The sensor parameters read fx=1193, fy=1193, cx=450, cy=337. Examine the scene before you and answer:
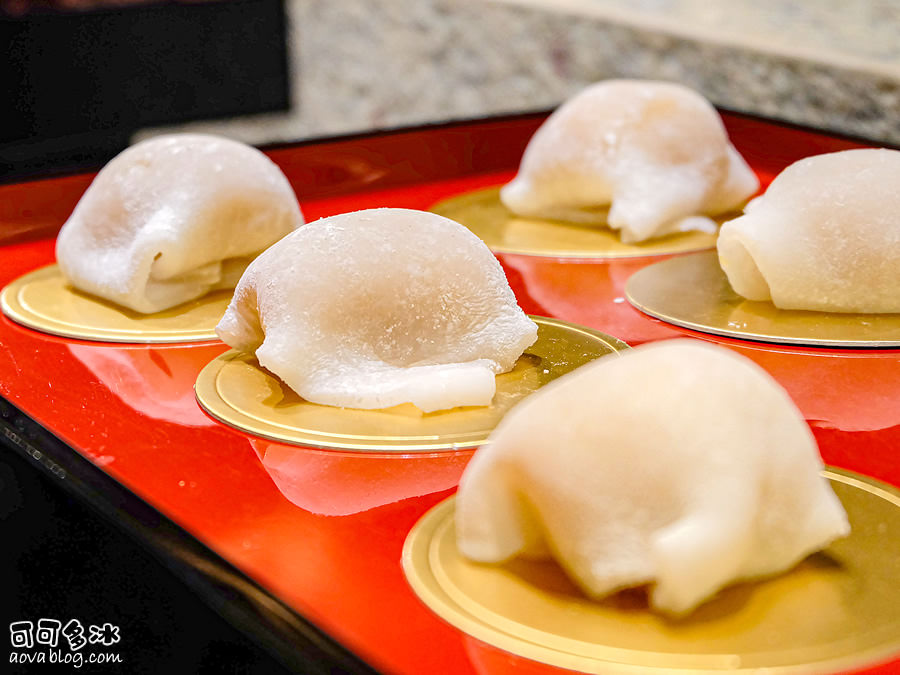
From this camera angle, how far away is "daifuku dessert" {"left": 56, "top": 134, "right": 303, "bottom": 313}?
1.34m

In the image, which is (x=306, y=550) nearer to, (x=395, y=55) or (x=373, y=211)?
(x=373, y=211)

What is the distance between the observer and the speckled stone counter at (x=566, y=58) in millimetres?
2234

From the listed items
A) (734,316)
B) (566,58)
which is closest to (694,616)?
(734,316)

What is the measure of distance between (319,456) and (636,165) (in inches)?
33.5

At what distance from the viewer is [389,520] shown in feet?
2.90

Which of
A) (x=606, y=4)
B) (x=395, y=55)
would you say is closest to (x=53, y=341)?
(x=606, y=4)

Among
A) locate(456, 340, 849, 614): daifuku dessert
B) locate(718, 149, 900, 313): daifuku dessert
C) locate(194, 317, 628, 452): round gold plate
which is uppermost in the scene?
locate(456, 340, 849, 614): daifuku dessert

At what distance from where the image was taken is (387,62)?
12.4 feet

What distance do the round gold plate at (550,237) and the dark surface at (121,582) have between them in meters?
0.76

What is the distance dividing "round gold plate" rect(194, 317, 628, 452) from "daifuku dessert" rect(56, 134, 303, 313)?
7.2 inches

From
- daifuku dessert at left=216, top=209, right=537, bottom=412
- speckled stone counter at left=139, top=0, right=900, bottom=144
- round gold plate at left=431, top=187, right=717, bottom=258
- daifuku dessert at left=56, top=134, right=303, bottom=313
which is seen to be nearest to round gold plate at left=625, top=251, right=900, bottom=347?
round gold plate at left=431, top=187, right=717, bottom=258

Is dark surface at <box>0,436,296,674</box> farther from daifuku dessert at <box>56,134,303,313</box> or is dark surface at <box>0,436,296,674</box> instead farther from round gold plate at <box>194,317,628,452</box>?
daifuku dessert at <box>56,134,303,313</box>

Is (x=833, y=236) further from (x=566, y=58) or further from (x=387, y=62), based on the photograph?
(x=387, y=62)

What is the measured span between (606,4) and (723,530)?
2.42 m
